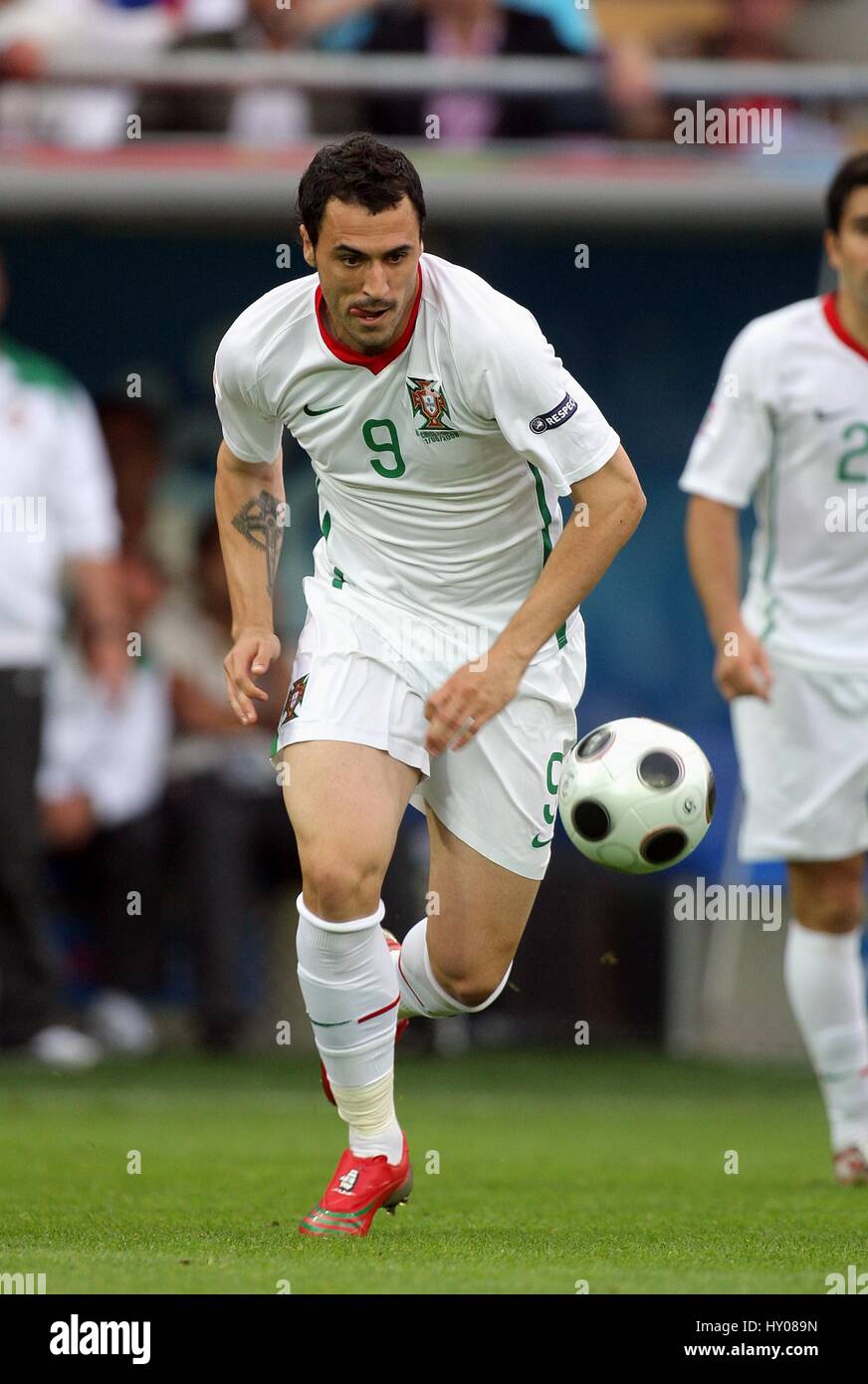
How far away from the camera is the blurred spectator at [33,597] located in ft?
31.1

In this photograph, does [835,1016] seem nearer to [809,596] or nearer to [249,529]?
[809,596]

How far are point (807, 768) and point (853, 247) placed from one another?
1.55 m

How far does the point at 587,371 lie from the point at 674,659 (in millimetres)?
1533

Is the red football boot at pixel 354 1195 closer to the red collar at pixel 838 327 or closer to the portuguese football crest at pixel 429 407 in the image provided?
the portuguese football crest at pixel 429 407

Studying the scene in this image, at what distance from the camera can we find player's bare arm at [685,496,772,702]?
681 centimetres

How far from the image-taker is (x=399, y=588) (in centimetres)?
567

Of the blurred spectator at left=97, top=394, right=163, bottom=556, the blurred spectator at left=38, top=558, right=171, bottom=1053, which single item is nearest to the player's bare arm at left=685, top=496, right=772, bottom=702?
the blurred spectator at left=38, top=558, right=171, bottom=1053

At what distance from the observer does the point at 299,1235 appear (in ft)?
17.3

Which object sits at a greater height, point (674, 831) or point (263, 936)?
point (674, 831)

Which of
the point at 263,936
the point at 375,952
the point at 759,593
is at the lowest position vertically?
the point at 263,936

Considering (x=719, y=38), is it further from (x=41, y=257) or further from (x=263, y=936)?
(x=263, y=936)

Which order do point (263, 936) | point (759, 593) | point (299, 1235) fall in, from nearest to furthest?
point (299, 1235) < point (759, 593) < point (263, 936)

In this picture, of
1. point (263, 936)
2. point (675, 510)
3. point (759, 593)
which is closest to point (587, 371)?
point (675, 510)

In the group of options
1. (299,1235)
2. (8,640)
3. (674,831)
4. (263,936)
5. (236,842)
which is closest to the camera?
(299,1235)
